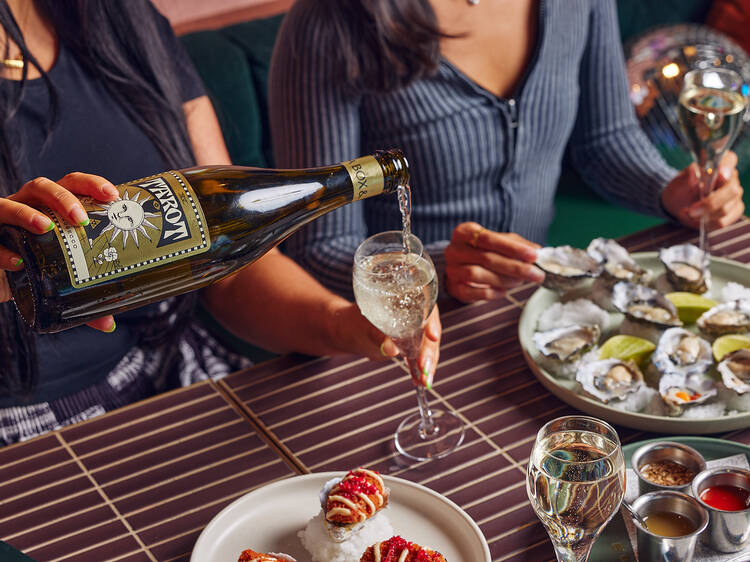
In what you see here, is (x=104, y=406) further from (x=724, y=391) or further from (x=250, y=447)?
(x=724, y=391)

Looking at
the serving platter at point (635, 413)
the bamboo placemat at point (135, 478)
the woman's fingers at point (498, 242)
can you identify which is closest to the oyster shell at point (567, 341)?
the serving platter at point (635, 413)

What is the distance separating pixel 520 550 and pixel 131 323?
830 mm

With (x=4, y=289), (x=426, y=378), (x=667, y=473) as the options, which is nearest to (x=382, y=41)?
(x=426, y=378)

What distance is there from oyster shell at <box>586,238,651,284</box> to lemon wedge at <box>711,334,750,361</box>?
17 centimetres

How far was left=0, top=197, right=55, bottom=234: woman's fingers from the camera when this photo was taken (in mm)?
762

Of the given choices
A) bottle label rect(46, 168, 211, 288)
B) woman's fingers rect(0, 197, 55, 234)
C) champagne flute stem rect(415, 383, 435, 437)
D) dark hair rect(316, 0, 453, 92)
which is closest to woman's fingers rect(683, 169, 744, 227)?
dark hair rect(316, 0, 453, 92)

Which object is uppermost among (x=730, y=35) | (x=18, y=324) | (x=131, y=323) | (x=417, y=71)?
(x=417, y=71)

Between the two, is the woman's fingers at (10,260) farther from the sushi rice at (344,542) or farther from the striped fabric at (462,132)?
the striped fabric at (462,132)

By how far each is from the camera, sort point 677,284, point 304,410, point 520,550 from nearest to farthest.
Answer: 1. point 520,550
2. point 304,410
3. point 677,284

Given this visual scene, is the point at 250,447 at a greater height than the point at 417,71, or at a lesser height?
lesser

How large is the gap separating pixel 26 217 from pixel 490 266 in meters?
0.66

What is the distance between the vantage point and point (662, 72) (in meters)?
2.59

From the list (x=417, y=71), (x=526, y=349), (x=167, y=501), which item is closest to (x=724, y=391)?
(x=526, y=349)

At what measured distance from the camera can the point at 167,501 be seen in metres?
0.94
